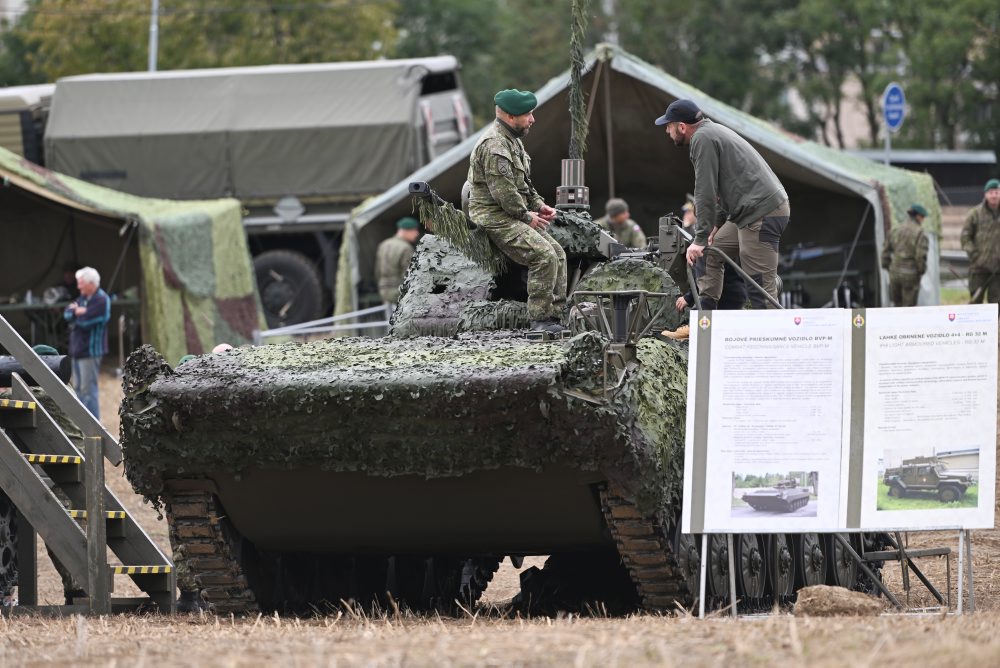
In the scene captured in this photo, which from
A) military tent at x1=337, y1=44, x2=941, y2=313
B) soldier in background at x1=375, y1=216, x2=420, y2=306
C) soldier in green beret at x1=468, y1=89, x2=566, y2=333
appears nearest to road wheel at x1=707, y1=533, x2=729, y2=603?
soldier in green beret at x1=468, y1=89, x2=566, y2=333

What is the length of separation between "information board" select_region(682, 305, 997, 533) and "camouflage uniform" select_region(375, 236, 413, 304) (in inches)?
472

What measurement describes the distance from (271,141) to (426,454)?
1752cm

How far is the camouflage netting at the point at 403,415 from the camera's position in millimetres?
7859

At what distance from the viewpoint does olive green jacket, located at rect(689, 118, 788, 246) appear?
9836mm

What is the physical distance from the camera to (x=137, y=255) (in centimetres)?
2392

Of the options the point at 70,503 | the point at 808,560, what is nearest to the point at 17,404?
the point at 70,503

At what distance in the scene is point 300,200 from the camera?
25328 mm

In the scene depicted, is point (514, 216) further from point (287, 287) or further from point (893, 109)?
point (287, 287)

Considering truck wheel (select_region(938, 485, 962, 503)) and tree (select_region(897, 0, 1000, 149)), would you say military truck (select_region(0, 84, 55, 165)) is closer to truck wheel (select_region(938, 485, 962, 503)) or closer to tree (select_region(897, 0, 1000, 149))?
tree (select_region(897, 0, 1000, 149))

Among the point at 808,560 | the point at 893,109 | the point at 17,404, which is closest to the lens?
the point at 808,560

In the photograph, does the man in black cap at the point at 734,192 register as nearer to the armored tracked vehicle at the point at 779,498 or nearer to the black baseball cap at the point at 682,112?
the black baseball cap at the point at 682,112

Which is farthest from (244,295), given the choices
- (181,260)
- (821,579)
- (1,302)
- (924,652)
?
(924,652)

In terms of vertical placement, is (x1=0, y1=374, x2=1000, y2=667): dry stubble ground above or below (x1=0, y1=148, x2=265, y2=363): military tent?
below

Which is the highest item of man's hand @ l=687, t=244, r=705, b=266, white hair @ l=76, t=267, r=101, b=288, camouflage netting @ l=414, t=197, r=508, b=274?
camouflage netting @ l=414, t=197, r=508, b=274
